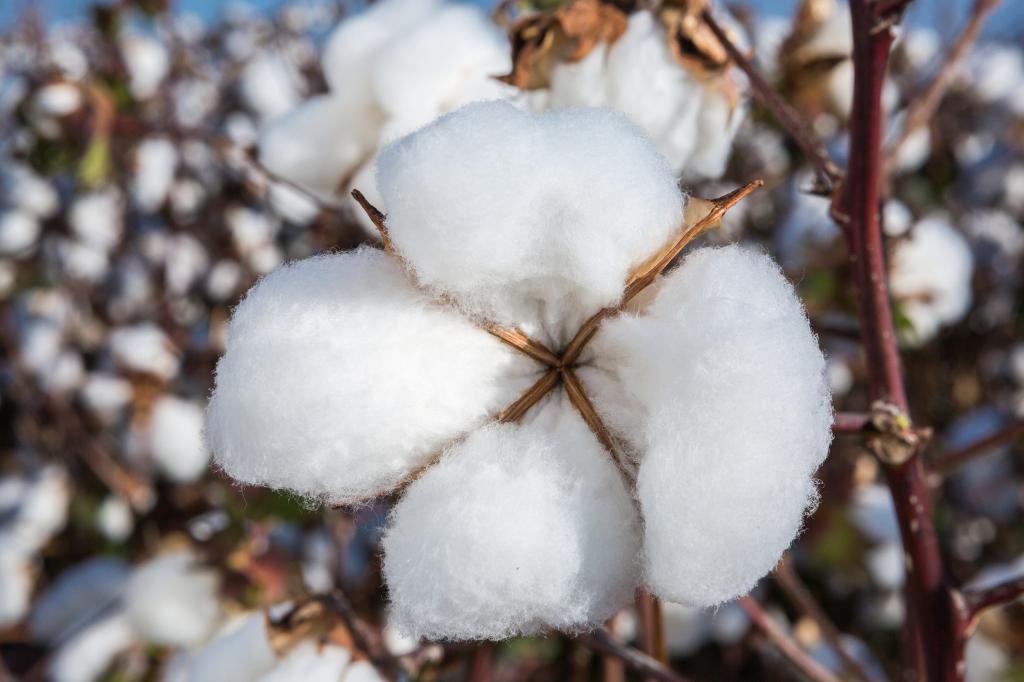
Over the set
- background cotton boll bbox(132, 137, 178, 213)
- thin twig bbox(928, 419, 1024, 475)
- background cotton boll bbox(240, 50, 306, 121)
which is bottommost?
background cotton boll bbox(132, 137, 178, 213)

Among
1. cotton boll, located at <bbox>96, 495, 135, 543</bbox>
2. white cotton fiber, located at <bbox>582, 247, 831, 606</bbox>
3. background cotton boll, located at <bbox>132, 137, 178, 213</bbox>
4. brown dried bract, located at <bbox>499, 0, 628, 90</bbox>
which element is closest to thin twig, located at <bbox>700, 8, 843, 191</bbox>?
brown dried bract, located at <bbox>499, 0, 628, 90</bbox>

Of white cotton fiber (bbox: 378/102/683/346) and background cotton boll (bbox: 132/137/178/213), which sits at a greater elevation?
white cotton fiber (bbox: 378/102/683/346)

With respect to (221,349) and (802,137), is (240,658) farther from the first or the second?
(221,349)

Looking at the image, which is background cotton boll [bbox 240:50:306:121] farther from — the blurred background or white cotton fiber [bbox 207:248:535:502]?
white cotton fiber [bbox 207:248:535:502]

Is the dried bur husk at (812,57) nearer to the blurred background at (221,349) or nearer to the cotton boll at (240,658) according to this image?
the blurred background at (221,349)

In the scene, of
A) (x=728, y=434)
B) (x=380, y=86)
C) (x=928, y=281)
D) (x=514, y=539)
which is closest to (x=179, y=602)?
(x=380, y=86)

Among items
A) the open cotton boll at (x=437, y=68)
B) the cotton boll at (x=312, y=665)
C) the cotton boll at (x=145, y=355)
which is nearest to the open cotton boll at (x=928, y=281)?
the open cotton boll at (x=437, y=68)
